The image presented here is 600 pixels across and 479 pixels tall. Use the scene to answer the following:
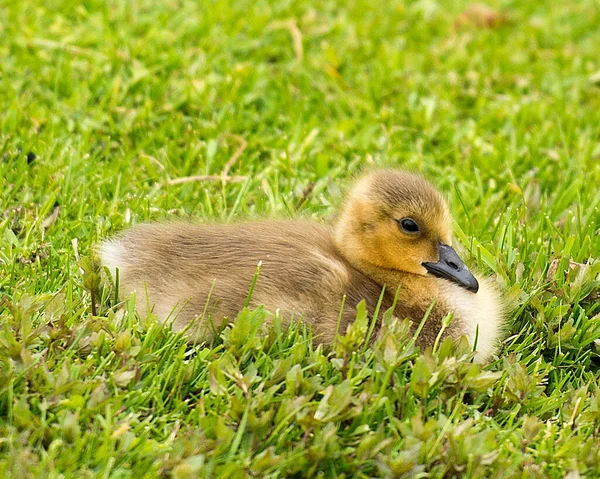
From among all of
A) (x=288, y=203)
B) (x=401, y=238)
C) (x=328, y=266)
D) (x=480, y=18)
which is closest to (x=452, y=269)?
(x=401, y=238)

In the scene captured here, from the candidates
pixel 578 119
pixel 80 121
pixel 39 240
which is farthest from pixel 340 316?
pixel 578 119

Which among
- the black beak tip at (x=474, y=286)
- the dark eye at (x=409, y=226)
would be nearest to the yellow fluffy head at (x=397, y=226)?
the dark eye at (x=409, y=226)

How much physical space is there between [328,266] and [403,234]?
0.30 m

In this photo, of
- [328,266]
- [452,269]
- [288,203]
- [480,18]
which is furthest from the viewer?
[480,18]

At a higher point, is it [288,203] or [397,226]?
[397,226]

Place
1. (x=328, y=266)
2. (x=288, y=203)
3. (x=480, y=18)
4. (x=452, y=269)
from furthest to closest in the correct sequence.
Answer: (x=480, y=18) → (x=288, y=203) → (x=452, y=269) → (x=328, y=266)

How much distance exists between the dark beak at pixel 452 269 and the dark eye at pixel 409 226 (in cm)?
11

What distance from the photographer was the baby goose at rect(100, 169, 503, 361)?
112 inches

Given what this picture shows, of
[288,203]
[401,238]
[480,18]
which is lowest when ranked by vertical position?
[288,203]

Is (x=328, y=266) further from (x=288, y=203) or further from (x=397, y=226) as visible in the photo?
(x=288, y=203)

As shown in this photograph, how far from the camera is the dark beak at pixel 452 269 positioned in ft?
9.89

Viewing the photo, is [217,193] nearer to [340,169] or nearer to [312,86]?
[340,169]

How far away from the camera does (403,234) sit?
10.0 feet

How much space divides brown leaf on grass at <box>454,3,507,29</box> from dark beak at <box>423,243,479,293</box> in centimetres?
341
